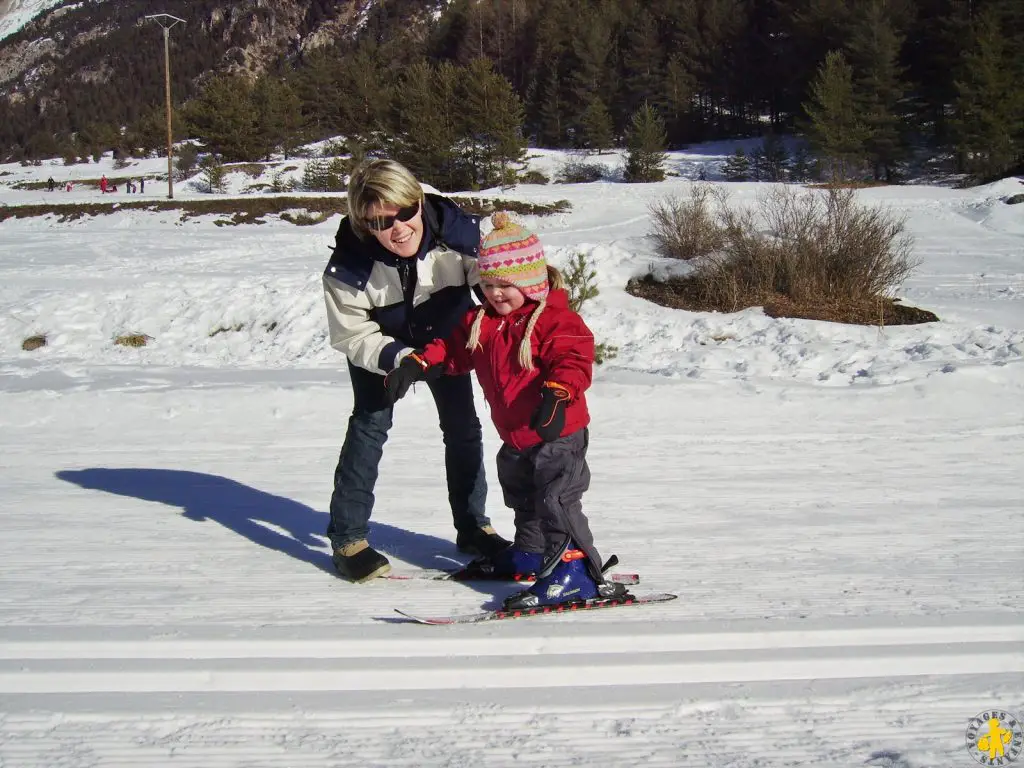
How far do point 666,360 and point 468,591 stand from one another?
18.5ft

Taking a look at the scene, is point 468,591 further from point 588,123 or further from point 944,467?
point 588,123

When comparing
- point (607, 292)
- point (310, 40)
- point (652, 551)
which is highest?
point (310, 40)

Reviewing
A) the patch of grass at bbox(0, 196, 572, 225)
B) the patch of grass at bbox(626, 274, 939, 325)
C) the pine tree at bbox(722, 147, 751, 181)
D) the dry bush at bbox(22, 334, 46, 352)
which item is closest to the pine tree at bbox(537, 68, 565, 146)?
the pine tree at bbox(722, 147, 751, 181)

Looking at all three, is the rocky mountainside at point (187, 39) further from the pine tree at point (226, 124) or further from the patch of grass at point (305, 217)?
the patch of grass at point (305, 217)

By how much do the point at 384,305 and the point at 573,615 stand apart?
1360mm

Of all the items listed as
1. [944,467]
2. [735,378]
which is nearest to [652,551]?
[944,467]

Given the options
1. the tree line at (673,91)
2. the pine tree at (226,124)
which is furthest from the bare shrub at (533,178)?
the pine tree at (226,124)

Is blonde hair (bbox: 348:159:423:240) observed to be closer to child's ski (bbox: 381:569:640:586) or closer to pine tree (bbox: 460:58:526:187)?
child's ski (bbox: 381:569:640:586)

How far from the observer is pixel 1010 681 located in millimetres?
2461

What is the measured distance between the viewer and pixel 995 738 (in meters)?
2.15

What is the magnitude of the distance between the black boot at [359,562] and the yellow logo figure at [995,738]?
83.8 inches

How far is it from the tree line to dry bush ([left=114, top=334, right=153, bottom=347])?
83.6ft

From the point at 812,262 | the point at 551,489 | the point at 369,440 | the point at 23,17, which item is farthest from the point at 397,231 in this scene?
the point at 23,17

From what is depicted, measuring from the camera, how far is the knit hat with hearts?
2947 mm
